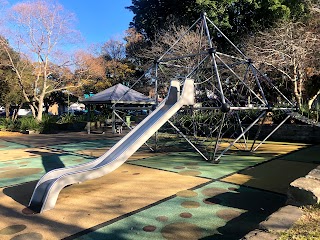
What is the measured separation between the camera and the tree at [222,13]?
63.6 feet

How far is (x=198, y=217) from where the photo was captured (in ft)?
12.7

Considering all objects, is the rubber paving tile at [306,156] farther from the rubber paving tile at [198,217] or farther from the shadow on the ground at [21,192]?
the shadow on the ground at [21,192]

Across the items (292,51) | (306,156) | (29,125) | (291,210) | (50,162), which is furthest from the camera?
(29,125)

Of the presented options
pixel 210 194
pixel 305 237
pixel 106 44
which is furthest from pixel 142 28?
pixel 305 237

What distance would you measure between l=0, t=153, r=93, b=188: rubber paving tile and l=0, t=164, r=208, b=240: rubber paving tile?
0.61 metres

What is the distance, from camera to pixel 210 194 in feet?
15.8

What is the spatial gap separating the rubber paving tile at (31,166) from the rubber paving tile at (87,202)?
2.01ft

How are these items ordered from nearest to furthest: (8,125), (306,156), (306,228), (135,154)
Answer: (306,228) → (306,156) → (135,154) → (8,125)

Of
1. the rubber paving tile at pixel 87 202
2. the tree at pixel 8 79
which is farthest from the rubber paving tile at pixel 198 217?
the tree at pixel 8 79

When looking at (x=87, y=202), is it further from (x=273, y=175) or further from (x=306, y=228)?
(x=273, y=175)

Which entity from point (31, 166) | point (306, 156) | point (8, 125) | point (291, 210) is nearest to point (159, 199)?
point (291, 210)

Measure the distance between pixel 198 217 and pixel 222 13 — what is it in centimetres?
1870

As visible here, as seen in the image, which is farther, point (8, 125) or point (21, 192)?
point (8, 125)

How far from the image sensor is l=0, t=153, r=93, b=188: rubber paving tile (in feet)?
20.3
